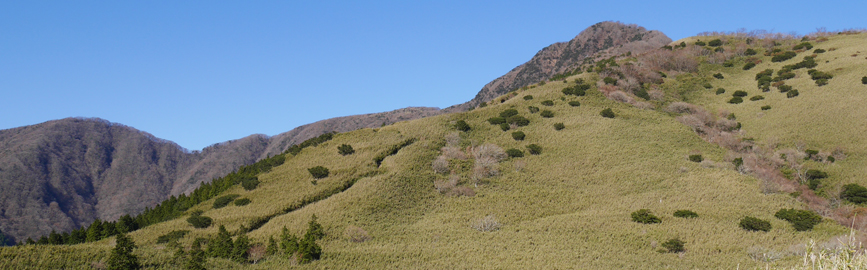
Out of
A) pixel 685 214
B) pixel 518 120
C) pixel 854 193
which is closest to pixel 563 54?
pixel 518 120

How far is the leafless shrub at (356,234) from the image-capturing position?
114 ft

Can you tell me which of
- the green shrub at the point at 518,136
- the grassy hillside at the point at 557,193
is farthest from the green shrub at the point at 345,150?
the green shrub at the point at 518,136

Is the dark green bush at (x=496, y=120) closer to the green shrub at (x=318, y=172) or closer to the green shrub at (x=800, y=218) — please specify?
the green shrub at (x=318, y=172)

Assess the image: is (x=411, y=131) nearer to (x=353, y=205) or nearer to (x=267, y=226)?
(x=353, y=205)

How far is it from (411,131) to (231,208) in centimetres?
2131

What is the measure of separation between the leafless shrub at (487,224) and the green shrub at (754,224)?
15.7m

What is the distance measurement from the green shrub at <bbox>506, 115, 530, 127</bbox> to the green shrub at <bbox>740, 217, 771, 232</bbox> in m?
28.7

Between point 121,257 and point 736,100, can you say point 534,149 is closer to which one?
point 736,100

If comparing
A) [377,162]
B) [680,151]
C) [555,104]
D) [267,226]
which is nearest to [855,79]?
[680,151]

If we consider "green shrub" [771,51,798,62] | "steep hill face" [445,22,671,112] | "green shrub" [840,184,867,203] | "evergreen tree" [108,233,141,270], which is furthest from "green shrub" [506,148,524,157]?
"steep hill face" [445,22,671,112]

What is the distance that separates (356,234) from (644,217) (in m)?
19.8

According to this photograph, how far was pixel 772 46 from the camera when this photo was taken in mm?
86062

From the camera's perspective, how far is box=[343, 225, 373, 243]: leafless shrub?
3488 centimetres

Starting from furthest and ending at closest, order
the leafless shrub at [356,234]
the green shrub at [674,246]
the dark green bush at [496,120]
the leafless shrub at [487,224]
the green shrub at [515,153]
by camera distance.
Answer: the dark green bush at [496,120] < the green shrub at [515,153] < the leafless shrub at [487,224] < the leafless shrub at [356,234] < the green shrub at [674,246]
